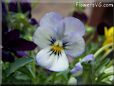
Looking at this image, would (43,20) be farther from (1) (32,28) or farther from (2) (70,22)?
(1) (32,28)

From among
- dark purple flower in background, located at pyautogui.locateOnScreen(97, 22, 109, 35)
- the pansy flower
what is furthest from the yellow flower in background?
the pansy flower

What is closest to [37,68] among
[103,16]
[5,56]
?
[5,56]

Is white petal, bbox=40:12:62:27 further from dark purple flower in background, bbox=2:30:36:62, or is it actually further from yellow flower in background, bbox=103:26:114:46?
yellow flower in background, bbox=103:26:114:46

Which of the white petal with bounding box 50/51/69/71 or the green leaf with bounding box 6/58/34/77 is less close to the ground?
the white petal with bounding box 50/51/69/71

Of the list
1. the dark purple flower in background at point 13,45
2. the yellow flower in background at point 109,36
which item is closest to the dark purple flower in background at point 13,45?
the dark purple flower in background at point 13,45

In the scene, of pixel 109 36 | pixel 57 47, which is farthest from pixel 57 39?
pixel 109 36

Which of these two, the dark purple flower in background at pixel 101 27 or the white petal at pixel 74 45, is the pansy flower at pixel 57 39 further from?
the dark purple flower in background at pixel 101 27

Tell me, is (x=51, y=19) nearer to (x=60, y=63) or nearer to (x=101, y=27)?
(x=60, y=63)
